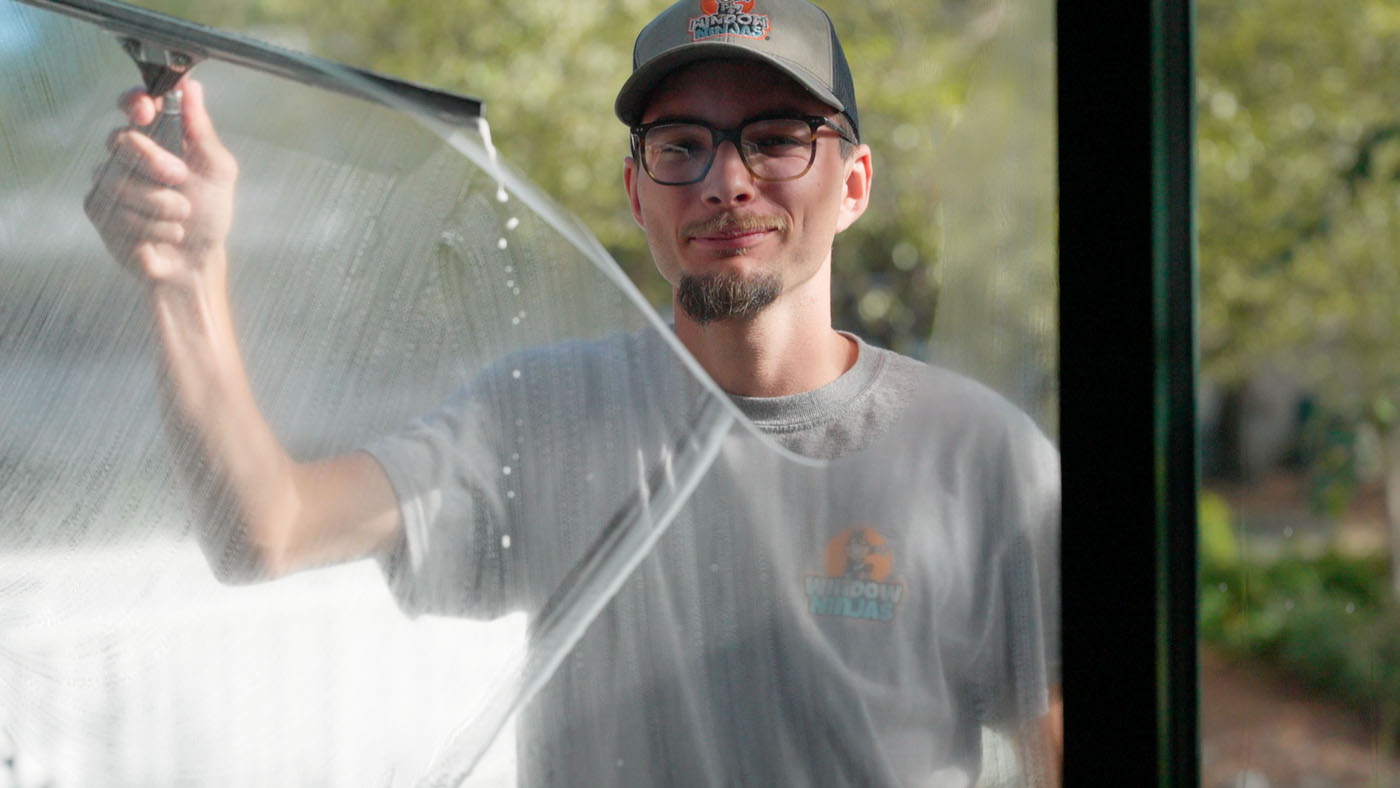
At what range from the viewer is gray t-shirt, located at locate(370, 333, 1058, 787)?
963 mm

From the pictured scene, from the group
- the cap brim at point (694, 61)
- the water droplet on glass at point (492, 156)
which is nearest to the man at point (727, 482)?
the cap brim at point (694, 61)

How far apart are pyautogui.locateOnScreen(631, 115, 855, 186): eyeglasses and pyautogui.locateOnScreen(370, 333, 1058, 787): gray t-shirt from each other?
0.52ft

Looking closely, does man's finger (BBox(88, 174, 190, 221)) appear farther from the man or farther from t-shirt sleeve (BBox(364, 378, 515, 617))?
t-shirt sleeve (BBox(364, 378, 515, 617))

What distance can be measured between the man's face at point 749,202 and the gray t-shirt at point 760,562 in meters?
0.09

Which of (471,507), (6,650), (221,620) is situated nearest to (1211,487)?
(471,507)

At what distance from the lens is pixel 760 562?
3.37ft

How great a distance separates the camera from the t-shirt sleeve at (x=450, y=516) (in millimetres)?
1109

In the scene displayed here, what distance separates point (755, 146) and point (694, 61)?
0.10m

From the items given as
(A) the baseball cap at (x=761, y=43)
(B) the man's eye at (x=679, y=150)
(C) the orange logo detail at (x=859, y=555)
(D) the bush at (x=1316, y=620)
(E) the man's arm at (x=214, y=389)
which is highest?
(A) the baseball cap at (x=761, y=43)

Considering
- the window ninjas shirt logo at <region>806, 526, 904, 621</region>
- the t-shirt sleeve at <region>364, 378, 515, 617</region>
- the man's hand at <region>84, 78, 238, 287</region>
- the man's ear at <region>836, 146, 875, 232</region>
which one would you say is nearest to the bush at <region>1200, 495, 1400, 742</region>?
the window ninjas shirt logo at <region>806, 526, 904, 621</region>

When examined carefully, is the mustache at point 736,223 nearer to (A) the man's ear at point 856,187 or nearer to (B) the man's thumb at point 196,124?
(A) the man's ear at point 856,187

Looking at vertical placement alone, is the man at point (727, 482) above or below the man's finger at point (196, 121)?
below

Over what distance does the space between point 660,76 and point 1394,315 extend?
0.61m

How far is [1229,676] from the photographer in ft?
2.92
